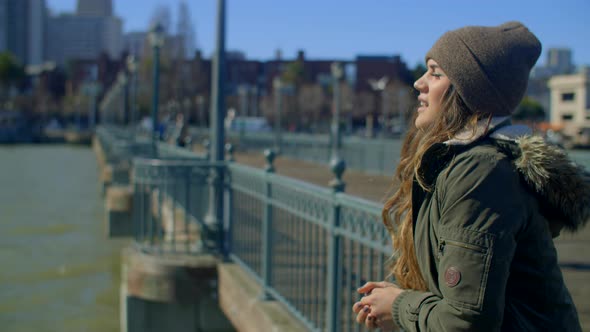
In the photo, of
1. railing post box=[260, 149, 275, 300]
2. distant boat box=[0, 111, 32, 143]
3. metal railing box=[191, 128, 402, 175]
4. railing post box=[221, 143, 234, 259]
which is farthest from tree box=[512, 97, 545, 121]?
distant boat box=[0, 111, 32, 143]

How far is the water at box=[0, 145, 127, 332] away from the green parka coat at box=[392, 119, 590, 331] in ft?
29.9

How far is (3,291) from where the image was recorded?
475 inches

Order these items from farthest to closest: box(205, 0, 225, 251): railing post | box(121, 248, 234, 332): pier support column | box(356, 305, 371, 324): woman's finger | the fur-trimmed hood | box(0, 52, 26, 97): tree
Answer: box(0, 52, 26, 97): tree → box(205, 0, 225, 251): railing post → box(121, 248, 234, 332): pier support column → box(356, 305, 371, 324): woman's finger → the fur-trimmed hood

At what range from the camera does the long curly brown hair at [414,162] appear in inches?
77.8

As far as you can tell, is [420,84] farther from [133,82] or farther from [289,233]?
[133,82]

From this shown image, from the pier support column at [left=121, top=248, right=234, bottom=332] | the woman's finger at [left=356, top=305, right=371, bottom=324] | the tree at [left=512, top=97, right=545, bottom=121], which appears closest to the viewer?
the woman's finger at [left=356, top=305, right=371, bottom=324]

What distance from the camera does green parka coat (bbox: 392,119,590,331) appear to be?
5.72ft

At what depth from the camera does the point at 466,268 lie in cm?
175

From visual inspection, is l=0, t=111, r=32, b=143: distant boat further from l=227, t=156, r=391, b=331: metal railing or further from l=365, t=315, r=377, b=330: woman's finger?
l=365, t=315, r=377, b=330: woman's finger

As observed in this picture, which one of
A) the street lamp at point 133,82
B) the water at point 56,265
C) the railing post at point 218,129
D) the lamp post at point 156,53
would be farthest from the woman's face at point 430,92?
the street lamp at point 133,82

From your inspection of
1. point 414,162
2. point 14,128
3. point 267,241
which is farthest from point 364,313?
point 14,128

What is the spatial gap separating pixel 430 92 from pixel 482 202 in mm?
431

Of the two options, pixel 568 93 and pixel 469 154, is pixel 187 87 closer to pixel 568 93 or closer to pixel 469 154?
pixel 568 93

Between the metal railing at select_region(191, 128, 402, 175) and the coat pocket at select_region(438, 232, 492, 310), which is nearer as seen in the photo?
the coat pocket at select_region(438, 232, 492, 310)
